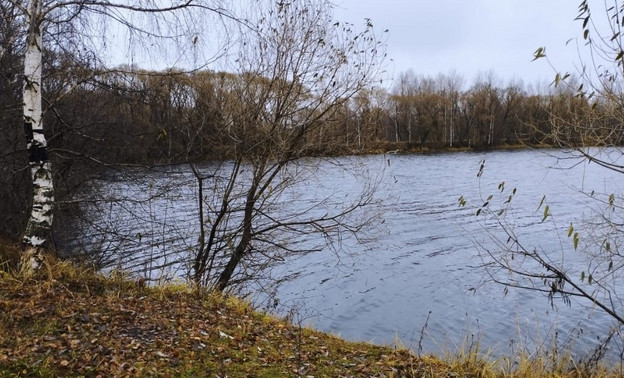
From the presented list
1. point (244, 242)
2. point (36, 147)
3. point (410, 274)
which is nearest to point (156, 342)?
point (36, 147)

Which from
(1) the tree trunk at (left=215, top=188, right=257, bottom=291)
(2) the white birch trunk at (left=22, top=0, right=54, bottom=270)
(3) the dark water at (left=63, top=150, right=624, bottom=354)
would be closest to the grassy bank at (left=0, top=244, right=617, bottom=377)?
(2) the white birch trunk at (left=22, top=0, right=54, bottom=270)

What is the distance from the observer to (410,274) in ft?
42.0

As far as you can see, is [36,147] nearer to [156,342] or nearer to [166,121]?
[156,342]

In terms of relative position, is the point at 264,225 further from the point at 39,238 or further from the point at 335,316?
the point at 39,238

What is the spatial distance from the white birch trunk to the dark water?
1957 mm

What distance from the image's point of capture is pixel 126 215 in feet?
59.3

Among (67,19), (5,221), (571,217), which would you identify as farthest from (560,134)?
(571,217)

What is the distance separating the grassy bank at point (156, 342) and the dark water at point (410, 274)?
1.05 metres

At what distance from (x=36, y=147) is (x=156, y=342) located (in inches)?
112

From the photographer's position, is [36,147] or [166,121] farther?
[166,121]

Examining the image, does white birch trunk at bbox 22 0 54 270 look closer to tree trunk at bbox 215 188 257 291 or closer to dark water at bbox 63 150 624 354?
dark water at bbox 63 150 624 354

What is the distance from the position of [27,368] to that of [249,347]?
1.89m

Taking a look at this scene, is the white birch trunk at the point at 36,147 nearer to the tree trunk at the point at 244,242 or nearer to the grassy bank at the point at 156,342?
the grassy bank at the point at 156,342

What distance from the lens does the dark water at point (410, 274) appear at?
30.4ft
